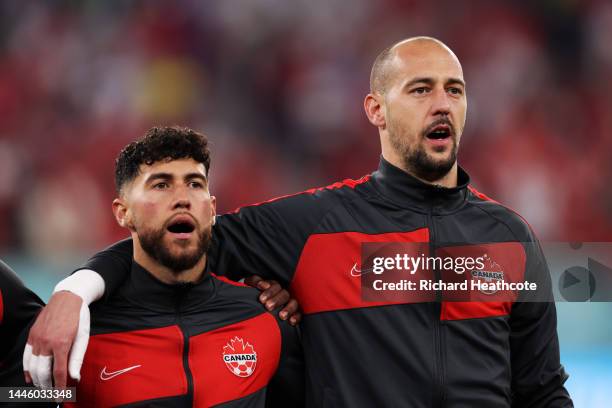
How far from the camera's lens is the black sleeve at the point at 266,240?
7.84 ft

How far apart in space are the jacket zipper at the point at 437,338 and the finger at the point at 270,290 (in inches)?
18.7

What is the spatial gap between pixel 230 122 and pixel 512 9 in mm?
2816

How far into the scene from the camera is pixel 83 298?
6.60 feet

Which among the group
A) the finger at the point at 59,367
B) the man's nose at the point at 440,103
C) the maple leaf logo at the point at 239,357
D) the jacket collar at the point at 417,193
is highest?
the man's nose at the point at 440,103

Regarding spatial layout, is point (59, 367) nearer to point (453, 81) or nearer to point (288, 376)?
point (288, 376)

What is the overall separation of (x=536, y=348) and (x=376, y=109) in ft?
3.07

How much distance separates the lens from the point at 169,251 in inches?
85.6

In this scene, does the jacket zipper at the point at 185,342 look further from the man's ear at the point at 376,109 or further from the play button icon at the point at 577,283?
Result: the play button icon at the point at 577,283

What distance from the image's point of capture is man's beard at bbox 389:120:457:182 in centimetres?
241

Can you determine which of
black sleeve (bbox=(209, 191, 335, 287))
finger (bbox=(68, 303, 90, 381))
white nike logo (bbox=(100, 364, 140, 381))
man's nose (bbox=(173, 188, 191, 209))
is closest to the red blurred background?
black sleeve (bbox=(209, 191, 335, 287))

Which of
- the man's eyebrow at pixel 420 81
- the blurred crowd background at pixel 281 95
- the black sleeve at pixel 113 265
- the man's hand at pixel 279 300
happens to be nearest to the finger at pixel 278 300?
the man's hand at pixel 279 300

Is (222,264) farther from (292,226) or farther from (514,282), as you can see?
(514,282)

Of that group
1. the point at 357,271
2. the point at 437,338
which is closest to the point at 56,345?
the point at 357,271

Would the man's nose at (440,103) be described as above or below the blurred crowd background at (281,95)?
below
